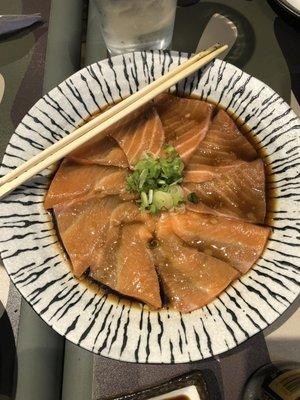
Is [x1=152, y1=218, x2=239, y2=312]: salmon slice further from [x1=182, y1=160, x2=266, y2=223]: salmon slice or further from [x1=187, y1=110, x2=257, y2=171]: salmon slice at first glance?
[x1=187, y1=110, x2=257, y2=171]: salmon slice

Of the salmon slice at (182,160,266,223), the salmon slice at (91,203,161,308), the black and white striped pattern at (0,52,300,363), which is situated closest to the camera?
the black and white striped pattern at (0,52,300,363)

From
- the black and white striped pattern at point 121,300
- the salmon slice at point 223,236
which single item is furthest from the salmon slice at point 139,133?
the salmon slice at point 223,236

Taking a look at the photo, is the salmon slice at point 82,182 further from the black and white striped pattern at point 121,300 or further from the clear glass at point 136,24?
the clear glass at point 136,24

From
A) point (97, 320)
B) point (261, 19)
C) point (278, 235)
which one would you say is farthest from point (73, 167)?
point (261, 19)

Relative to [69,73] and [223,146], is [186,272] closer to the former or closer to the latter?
[223,146]

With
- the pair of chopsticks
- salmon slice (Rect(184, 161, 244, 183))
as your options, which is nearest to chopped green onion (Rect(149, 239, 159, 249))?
salmon slice (Rect(184, 161, 244, 183))
